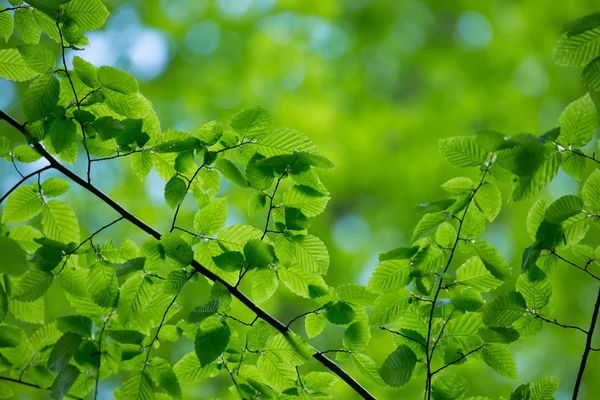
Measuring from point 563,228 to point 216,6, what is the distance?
17.3ft

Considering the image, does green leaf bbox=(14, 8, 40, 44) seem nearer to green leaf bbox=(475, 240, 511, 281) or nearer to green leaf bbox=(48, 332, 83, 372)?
green leaf bbox=(48, 332, 83, 372)

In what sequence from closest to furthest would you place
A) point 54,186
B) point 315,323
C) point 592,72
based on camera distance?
point 592,72 → point 315,323 → point 54,186

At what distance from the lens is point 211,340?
94 centimetres

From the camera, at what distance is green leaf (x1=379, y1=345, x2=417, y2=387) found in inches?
37.7

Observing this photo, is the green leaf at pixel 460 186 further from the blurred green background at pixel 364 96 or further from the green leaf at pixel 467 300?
the blurred green background at pixel 364 96

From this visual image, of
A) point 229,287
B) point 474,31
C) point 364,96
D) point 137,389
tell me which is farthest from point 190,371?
point 474,31

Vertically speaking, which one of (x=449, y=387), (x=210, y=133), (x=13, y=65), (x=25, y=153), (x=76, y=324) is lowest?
(x=449, y=387)

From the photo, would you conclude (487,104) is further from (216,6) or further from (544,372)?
(216,6)

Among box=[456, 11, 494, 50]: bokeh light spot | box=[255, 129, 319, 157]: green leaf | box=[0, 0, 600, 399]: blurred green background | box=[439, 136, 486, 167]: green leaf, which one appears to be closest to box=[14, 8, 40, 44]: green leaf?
box=[255, 129, 319, 157]: green leaf

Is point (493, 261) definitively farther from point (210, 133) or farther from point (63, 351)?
point (63, 351)

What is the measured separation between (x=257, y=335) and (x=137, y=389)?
25cm

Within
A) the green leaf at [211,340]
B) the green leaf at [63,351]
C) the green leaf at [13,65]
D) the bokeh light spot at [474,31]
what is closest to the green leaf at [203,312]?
the green leaf at [211,340]

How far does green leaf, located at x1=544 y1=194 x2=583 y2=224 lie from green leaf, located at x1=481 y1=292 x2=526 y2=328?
6.2 inches

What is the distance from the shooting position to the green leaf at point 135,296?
1019mm
